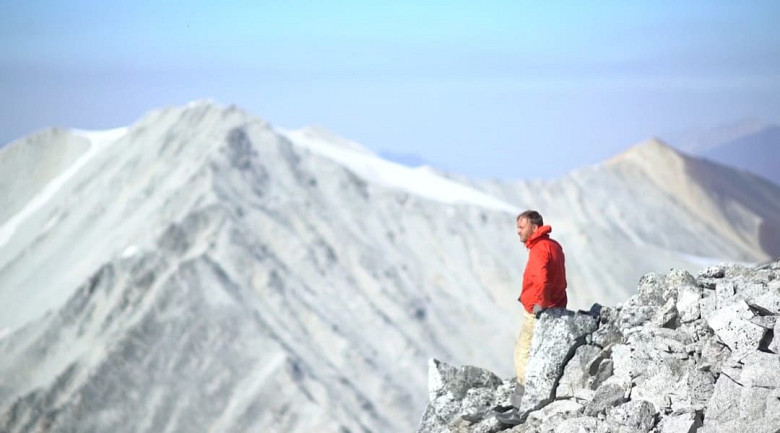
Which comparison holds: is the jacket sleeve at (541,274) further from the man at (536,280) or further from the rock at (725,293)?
the rock at (725,293)

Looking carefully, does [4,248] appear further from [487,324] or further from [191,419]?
[487,324]

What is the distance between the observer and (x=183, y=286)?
2802 centimetres

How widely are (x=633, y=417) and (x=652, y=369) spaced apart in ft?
1.35

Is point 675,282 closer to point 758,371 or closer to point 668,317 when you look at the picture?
point 668,317

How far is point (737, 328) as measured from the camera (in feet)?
21.4

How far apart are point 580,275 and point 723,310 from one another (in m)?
29.8

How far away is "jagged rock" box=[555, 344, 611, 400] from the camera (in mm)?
7074

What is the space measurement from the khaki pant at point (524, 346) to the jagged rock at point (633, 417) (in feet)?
3.36

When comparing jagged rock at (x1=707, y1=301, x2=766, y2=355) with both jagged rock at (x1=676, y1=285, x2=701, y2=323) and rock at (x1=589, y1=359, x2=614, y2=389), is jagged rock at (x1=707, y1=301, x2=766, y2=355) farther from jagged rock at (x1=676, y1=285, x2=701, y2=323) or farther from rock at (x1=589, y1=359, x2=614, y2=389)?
rock at (x1=589, y1=359, x2=614, y2=389)

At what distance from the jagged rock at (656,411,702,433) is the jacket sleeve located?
1.20 m

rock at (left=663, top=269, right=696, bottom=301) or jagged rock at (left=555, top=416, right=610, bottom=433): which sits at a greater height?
rock at (left=663, top=269, right=696, bottom=301)

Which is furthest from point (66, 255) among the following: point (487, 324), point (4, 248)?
point (487, 324)

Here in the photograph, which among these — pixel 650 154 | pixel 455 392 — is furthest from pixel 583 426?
pixel 650 154

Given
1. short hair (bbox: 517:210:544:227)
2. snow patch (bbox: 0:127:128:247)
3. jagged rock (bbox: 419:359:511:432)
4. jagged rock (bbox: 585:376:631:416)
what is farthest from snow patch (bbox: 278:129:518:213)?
jagged rock (bbox: 585:376:631:416)
